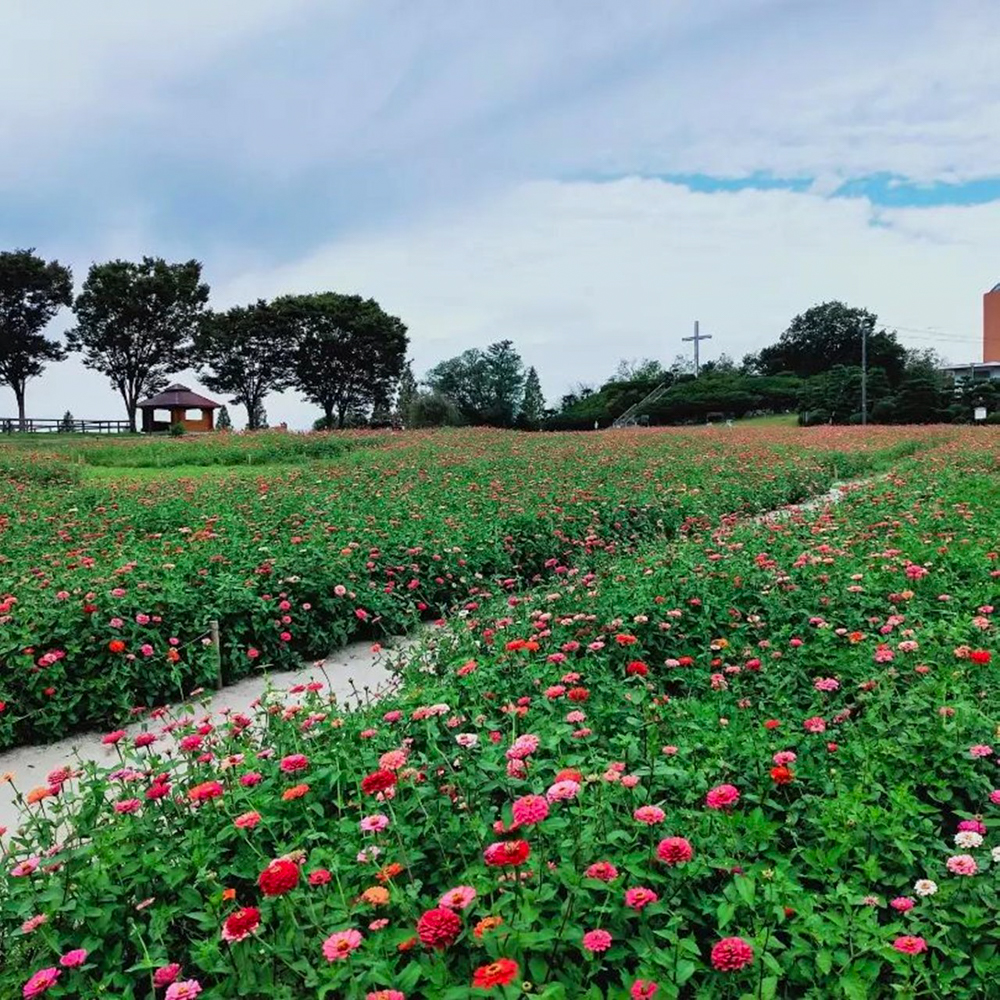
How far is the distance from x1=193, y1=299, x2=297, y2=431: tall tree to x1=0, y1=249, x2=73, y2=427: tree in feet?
21.5

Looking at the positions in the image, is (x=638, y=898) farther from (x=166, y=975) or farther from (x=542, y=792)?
(x=166, y=975)

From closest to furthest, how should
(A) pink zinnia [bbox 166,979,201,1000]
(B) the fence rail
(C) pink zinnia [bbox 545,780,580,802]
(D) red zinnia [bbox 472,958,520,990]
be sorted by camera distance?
(D) red zinnia [bbox 472,958,520,990] < (A) pink zinnia [bbox 166,979,201,1000] < (C) pink zinnia [bbox 545,780,580,802] < (B) the fence rail

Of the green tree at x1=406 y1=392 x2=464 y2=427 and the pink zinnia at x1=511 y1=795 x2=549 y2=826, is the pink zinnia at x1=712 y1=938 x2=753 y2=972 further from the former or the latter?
the green tree at x1=406 y1=392 x2=464 y2=427

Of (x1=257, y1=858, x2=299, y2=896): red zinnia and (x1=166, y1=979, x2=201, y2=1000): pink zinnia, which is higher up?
(x1=257, y1=858, x2=299, y2=896): red zinnia

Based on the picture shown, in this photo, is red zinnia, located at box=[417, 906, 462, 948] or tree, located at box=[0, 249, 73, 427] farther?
tree, located at box=[0, 249, 73, 427]

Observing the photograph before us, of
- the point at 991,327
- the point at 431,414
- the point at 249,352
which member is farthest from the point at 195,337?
the point at 991,327

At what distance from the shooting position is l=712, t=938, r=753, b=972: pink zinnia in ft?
4.64

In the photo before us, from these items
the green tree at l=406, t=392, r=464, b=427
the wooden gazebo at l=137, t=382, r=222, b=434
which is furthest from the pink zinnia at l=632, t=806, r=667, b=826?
the wooden gazebo at l=137, t=382, r=222, b=434

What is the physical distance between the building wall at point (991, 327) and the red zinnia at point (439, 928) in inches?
2404

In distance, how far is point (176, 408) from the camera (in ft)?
122

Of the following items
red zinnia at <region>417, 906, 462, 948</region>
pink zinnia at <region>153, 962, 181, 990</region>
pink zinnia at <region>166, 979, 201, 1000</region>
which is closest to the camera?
red zinnia at <region>417, 906, 462, 948</region>

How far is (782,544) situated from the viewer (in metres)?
5.79

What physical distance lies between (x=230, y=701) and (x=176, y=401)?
116ft

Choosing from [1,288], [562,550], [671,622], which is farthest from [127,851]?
[1,288]
